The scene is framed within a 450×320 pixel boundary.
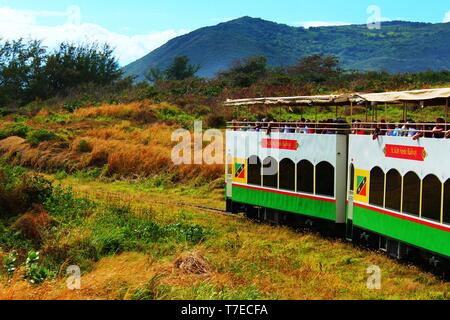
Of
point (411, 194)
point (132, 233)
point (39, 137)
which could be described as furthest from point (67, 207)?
point (39, 137)

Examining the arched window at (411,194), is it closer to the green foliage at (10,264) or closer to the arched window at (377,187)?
the arched window at (377,187)

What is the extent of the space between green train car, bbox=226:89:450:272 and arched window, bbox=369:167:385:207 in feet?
0.08

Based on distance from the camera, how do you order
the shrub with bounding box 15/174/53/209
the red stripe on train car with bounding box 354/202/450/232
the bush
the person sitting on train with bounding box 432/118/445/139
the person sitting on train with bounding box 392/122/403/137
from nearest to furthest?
the red stripe on train car with bounding box 354/202/450/232 → the person sitting on train with bounding box 432/118/445/139 → the person sitting on train with bounding box 392/122/403/137 → the shrub with bounding box 15/174/53/209 → the bush

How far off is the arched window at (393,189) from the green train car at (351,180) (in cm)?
2

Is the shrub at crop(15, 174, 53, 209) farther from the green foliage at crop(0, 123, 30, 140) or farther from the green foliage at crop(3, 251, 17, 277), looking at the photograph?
the green foliage at crop(0, 123, 30, 140)

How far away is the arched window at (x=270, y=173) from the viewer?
19.4 metres

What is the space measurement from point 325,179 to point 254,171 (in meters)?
3.82

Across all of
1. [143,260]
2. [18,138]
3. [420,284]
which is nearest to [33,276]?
[143,260]

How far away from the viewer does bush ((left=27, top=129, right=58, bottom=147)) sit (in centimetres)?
3366

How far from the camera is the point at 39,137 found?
34.2 m

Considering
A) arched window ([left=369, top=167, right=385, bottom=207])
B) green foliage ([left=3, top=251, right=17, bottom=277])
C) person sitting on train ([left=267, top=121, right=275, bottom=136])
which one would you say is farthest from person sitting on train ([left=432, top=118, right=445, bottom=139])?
green foliage ([left=3, top=251, right=17, bottom=277])

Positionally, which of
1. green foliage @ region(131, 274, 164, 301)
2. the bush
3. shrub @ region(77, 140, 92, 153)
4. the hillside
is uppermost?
the bush

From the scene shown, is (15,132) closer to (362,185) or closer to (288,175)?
(288,175)
